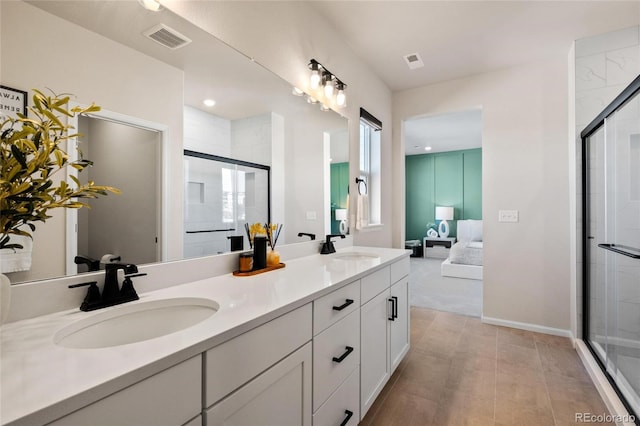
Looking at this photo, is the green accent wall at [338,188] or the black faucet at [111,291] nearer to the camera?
the black faucet at [111,291]

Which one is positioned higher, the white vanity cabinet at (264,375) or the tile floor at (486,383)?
the white vanity cabinet at (264,375)

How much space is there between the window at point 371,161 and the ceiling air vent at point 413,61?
0.61 meters

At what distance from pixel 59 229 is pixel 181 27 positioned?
95 centimetres

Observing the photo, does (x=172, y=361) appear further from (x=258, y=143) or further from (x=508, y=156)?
(x=508, y=156)

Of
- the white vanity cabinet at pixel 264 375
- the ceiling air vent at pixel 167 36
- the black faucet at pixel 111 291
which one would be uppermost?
the ceiling air vent at pixel 167 36

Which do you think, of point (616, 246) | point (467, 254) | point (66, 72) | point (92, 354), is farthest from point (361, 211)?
point (467, 254)

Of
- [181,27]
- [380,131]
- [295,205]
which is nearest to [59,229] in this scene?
[181,27]

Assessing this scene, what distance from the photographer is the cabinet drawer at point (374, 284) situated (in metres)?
1.55

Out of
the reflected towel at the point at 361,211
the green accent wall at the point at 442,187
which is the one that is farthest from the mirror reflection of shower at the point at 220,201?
the green accent wall at the point at 442,187

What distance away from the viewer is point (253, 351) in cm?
85

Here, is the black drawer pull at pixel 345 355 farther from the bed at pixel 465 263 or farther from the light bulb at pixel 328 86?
the bed at pixel 465 263

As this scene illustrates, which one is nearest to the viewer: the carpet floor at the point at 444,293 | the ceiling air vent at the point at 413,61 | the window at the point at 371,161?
the ceiling air vent at the point at 413,61

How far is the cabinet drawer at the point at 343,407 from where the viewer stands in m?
1.20

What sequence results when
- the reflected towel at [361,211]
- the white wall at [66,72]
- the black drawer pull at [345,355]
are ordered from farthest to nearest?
the reflected towel at [361,211] < the black drawer pull at [345,355] < the white wall at [66,72]
